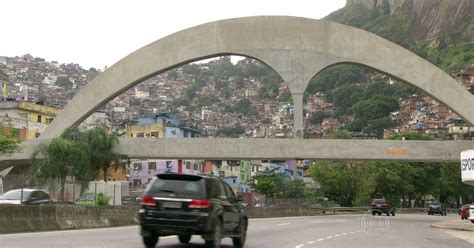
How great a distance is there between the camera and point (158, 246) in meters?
16.7

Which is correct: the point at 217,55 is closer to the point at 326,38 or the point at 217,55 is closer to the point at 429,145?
the point at 326,38

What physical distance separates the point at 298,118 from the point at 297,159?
5.36 metres

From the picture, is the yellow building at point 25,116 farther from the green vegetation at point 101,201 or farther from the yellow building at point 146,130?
the green vegetation at point 101,201

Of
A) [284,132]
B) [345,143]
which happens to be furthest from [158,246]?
[284,132]

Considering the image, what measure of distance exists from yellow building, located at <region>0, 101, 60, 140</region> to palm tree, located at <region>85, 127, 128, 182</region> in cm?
3083

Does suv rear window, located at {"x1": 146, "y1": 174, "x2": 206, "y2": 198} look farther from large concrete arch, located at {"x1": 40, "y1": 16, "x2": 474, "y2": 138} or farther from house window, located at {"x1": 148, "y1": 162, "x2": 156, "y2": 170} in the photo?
house window, located at {"x1": 148, "y1": 162, "x2": 156, "y2": 170}

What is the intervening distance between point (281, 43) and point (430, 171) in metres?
52.8

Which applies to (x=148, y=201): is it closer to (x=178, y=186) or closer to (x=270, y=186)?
(x=178, y=186)

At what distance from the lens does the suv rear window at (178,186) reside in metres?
15.0

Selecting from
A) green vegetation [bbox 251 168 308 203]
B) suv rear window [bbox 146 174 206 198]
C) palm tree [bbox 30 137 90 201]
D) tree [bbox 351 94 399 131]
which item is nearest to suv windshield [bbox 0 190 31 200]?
suv rear window [bbox 146 174 206 198]

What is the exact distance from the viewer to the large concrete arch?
53562 millimetres

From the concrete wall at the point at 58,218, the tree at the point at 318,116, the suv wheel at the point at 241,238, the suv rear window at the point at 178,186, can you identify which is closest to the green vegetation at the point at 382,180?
A: the concrete wall at the point at 58,218

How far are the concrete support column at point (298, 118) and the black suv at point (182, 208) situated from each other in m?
37.2

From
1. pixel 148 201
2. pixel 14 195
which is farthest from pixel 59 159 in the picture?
pixel 148 201
